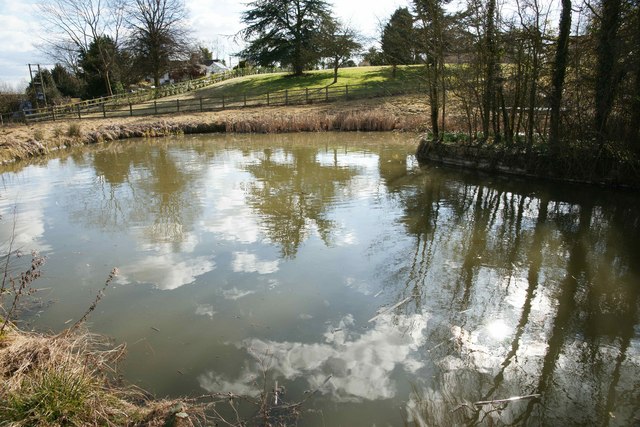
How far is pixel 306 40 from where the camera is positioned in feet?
128

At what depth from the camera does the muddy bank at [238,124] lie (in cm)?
2231

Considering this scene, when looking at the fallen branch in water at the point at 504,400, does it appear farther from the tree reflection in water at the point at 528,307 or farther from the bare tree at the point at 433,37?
the bare tree at the point at 433,37

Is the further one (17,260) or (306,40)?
(306,40)

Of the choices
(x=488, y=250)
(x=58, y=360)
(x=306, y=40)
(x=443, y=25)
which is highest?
(x=306, y=40)

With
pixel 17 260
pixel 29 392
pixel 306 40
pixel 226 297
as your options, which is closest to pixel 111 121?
pixel 306 40

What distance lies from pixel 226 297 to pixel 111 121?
24556mm

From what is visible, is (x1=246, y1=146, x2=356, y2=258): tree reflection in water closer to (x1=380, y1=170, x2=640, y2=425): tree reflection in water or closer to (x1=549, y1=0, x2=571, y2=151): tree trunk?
(x1=380, y1=170, x2=640, y2=425): tree reflection in water

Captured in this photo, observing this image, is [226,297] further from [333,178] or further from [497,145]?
[497,145]

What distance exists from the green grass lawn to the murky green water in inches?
1042

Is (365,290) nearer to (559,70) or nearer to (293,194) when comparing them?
(293,194)

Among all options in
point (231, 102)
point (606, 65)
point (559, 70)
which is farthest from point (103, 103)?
point (606, 65)

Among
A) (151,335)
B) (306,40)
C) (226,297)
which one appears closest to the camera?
(151,335)

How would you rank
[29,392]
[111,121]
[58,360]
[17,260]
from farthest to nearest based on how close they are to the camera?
[111,121], [17,260], [58,360], [29,392]

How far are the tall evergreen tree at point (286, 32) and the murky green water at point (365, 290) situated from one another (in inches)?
1170
